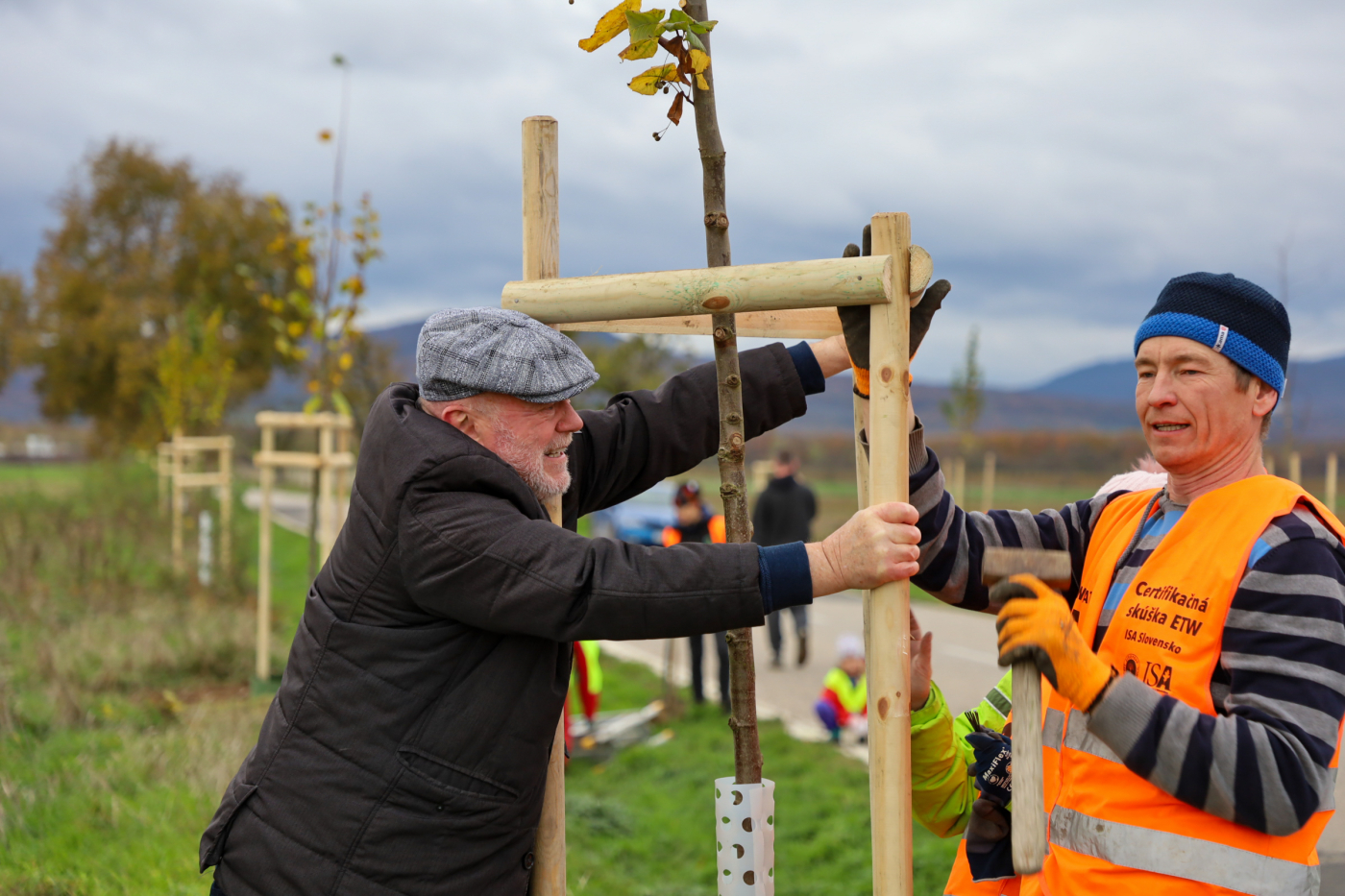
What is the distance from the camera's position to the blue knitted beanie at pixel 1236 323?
1767 mm

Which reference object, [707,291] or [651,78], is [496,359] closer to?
[707,291]

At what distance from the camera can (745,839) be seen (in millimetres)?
2074

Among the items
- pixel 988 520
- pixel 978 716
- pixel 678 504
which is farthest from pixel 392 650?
pixel 678 504

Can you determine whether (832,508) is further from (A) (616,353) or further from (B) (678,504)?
(B) (678,504)

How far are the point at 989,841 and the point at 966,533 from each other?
67 cm

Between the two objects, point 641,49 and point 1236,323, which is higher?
point 641,49

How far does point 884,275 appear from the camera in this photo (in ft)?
5.87

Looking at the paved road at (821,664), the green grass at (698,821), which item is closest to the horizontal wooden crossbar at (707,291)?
the green grass at (698,821)

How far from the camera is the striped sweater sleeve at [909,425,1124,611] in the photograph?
2.19 meters

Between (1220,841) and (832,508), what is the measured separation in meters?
28.3

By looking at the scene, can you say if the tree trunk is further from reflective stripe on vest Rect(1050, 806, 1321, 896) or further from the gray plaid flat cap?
reflective stripe on vest Rect(1050, 806, 1321, 896)

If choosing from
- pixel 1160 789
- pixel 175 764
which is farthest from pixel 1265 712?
pixel 175 764

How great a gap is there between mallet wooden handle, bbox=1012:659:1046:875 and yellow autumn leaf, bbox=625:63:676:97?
1301mm

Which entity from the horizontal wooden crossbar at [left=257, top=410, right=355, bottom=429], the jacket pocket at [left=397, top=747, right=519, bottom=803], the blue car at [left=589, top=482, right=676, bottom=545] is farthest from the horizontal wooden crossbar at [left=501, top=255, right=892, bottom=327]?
the blue car at [left=589, top=482, right=676, bottom=545]
